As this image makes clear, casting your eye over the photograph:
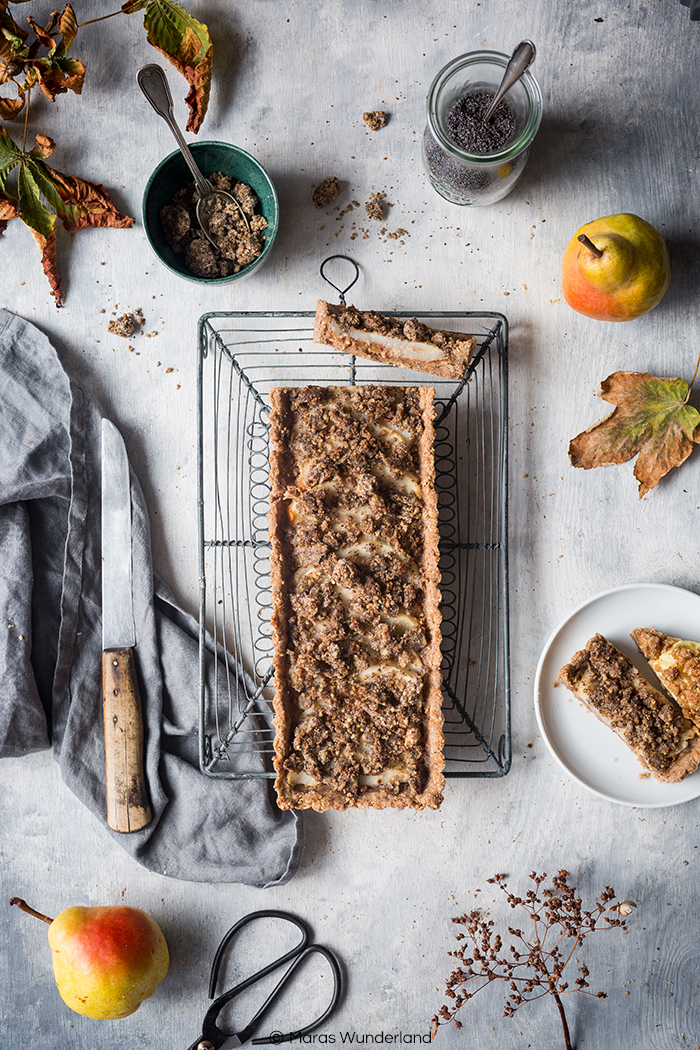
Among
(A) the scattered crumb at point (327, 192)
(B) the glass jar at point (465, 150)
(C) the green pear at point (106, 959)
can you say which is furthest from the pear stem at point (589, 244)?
(C) the green pear at point (106, 959)

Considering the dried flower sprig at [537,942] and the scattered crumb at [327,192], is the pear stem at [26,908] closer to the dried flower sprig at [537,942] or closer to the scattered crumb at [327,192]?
the dried flower sprig at [537,942]

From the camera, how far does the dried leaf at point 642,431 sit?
2.50 metres

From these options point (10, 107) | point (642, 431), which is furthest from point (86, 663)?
point (642, 431)

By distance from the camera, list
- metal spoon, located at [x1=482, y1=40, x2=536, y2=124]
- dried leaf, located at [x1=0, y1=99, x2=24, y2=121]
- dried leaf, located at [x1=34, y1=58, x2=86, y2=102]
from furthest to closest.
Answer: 1. dried leaf, located at [x1=0, y1=99, x2=24, y2=121]
2. dried leaf, located at [x1=34, y1=58, x2=86, y2=102]
3. metal spoon, located at [x1=482, y1=40, x2=536, y2=124]

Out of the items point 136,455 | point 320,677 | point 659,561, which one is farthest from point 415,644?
point 136,455

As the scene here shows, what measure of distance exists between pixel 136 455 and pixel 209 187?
2.99 feet

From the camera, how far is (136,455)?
2646 mm

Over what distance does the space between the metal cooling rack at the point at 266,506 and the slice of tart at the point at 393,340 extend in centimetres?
18

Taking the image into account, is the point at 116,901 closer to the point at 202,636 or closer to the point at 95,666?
the point at 95,666

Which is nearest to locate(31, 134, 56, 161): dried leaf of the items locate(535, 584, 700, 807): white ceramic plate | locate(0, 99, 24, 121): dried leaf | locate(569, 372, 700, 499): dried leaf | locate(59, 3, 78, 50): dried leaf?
locate(0, 99, 24, 121): dried leaf

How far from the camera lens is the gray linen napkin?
8.25ft

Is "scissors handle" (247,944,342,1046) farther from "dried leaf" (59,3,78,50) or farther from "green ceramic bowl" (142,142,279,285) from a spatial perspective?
"dried leaf" (59,3,78,50)

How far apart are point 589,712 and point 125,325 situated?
203 centimetres

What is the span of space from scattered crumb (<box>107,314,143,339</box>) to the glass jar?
1.11 meters
